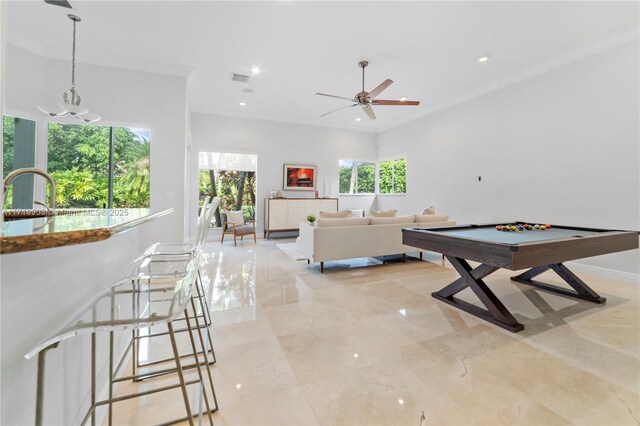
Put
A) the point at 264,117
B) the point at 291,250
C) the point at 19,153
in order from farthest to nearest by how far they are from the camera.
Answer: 1. the point at 264,117
2. the point at 291,250
3. the point at 19,153

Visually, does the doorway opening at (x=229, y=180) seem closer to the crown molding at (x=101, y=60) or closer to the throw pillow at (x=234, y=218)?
the throw pillow at (x=234, y=218)

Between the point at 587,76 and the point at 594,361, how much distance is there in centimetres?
421

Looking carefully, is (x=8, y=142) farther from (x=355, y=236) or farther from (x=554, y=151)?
(x=554, y=151)

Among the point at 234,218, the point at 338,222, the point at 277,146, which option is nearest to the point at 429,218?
the point at 338,222

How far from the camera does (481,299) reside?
266cm

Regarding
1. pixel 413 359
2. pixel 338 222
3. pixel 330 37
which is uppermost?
pixel 330 37

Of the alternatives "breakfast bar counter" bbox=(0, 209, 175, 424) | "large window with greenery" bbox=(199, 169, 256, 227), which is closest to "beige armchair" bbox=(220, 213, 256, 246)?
"large window with greenery" bbox=(199, 169, 256, 227)

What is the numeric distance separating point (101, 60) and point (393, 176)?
6968 mm

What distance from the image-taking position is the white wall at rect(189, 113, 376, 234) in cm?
682

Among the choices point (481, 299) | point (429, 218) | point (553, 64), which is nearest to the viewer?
point (481, 299)

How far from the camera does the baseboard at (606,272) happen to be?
366cm

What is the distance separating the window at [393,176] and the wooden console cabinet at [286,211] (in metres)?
2.19

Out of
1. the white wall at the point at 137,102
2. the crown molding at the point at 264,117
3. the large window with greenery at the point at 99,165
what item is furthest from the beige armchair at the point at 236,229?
the crown molding at the point at 264,117

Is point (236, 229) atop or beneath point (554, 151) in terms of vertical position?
beneath
